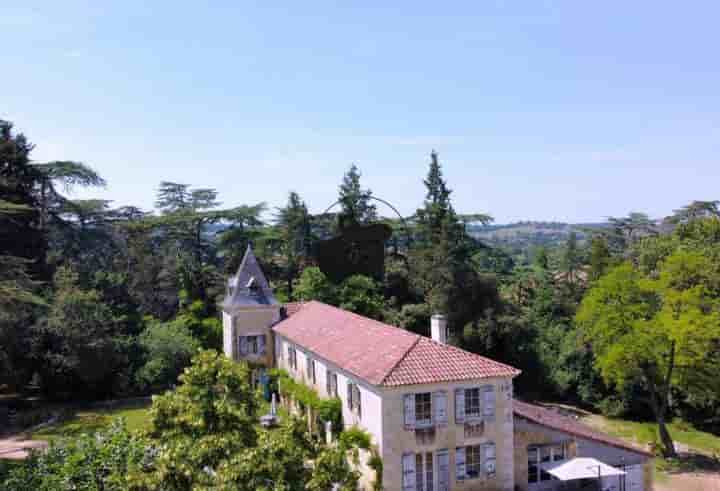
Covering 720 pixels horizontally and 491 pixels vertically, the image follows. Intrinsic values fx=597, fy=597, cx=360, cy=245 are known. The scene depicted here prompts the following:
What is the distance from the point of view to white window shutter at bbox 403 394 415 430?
23750 mm

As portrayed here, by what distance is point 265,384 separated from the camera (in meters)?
39.1

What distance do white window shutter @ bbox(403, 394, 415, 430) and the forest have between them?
745 inches

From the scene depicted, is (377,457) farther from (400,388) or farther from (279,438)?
(279,438)

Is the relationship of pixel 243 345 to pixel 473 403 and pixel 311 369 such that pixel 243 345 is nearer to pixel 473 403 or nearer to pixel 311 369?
pixel 311 369

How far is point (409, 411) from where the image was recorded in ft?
78.1

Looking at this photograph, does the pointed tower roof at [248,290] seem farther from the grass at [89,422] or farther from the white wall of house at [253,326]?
the grass at [89,422]

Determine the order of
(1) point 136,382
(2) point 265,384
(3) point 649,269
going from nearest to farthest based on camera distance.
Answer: (2) point 265,384
(1) point 136,382
(3) point 649,269

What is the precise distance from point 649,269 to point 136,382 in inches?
1830

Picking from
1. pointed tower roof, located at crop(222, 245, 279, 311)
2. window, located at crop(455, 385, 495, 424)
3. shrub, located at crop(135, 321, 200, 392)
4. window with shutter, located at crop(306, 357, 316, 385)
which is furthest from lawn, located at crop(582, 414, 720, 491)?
shrub, located at crop(135, 321, 200, 392)

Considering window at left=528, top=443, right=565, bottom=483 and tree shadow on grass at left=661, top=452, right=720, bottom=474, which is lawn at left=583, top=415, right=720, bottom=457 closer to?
tree shadow on grass at left=661, top=452, right=720, bottom=474

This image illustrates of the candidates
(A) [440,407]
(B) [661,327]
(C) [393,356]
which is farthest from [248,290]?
(B) [661,327]

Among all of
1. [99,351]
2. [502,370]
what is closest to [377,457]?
[502,370]

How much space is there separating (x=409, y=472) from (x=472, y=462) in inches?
115

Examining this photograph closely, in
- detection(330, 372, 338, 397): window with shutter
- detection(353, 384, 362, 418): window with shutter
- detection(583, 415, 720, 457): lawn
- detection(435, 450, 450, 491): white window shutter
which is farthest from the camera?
detection(583, 415, 720, 457): lawn
